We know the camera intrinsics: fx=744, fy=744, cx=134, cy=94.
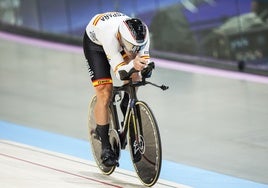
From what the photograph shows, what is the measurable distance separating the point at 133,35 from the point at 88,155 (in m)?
1.96

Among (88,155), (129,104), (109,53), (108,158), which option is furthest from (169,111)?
(109,53)

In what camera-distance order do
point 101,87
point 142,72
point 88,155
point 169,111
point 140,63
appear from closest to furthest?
point 140,63 < point 142,72 < point 101,87 < point 88,155 < point 169,111

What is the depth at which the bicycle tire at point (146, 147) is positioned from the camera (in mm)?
5473

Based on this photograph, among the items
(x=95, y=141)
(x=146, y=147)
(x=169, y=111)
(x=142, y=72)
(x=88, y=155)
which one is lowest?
(x=169, y=111)

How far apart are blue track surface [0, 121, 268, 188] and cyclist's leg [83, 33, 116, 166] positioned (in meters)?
0.67

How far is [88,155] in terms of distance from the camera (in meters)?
7.05

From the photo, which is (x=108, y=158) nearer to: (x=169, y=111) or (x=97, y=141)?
(x=97, y=141)

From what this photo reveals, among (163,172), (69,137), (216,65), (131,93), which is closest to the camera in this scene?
(131,93)

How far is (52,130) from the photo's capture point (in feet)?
26.6

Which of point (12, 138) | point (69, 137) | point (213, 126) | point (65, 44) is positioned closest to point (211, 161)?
point (213, 126)

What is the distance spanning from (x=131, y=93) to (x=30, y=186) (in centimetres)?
104

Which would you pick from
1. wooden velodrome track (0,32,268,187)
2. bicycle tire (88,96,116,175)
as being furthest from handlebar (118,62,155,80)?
wooden velodrome track (0,32,268,187)

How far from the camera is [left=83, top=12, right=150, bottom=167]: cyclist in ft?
17.9

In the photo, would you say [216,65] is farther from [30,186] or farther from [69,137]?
[30,186]
